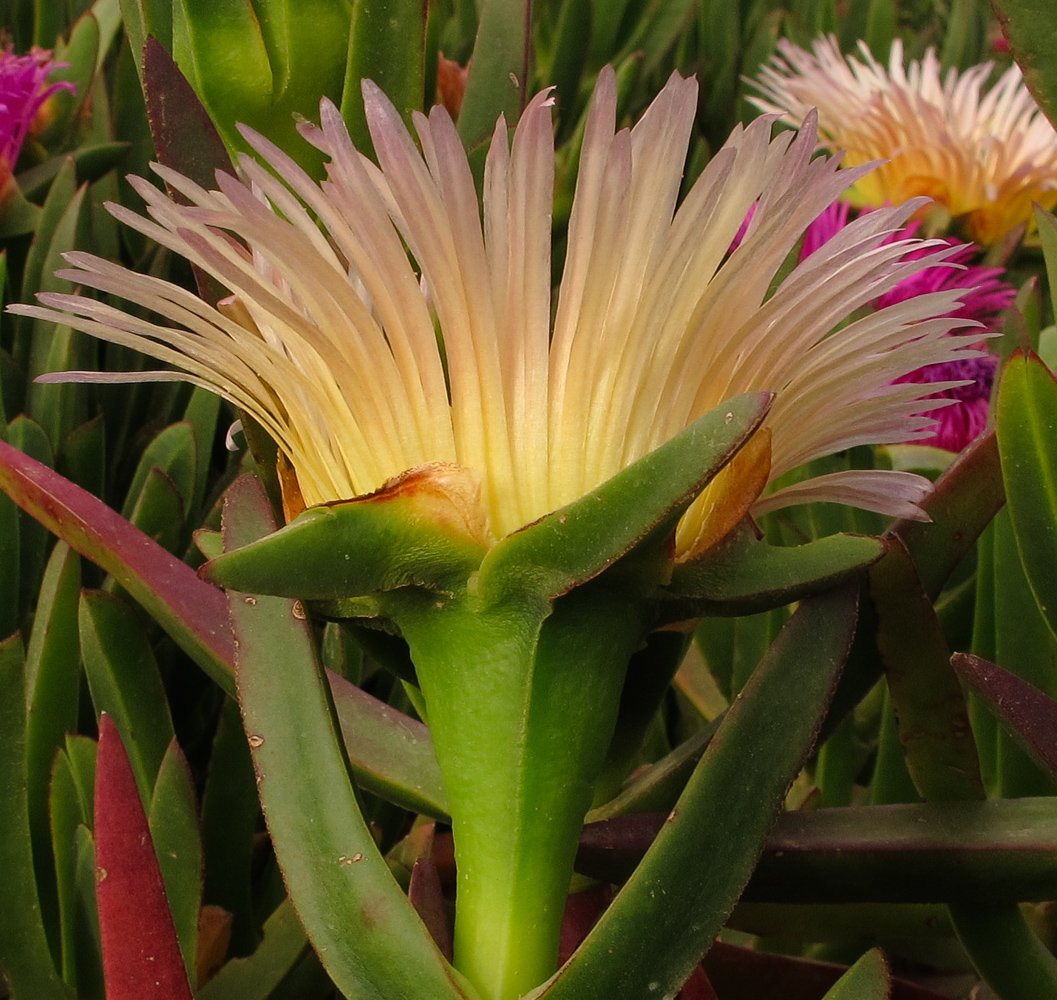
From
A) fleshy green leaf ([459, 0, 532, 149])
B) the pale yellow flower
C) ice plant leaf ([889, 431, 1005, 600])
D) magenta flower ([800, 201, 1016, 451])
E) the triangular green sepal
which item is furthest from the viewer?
the pale yellow flower

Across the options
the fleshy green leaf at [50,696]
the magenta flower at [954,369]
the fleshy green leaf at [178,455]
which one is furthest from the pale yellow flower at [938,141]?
the fleshy green leaf at [50,696]

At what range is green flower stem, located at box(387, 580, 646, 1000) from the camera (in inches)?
9.4

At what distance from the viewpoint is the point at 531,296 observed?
0.25m

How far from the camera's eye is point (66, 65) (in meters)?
0.71

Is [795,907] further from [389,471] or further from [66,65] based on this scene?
[66,65]

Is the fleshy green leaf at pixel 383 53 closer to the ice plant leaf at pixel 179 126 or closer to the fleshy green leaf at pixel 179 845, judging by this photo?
the ice plant leaf at pixel 179 126

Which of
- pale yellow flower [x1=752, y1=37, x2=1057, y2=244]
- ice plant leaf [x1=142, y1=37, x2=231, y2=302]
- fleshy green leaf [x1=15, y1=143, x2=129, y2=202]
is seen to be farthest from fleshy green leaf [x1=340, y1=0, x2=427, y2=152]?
pale yellow flower [x1=752, y1=37, x2=1057, y2=244]

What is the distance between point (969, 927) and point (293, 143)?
306 millimetres

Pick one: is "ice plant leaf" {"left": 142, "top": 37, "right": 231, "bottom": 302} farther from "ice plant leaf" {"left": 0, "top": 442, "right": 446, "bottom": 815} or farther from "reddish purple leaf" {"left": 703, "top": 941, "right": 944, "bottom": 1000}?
"reddish purple leaf" {"left": 703, "top": 941, "right": 944, "bottom": 1000}

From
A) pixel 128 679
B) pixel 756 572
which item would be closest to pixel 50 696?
pixel 128 679

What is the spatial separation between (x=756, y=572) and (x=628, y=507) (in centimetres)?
6

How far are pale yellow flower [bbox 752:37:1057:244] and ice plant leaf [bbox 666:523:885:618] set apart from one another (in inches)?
23.6

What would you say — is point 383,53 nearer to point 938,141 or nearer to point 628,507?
point 628,507

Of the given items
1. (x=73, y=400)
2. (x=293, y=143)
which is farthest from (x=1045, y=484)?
(x=73, y=400)
